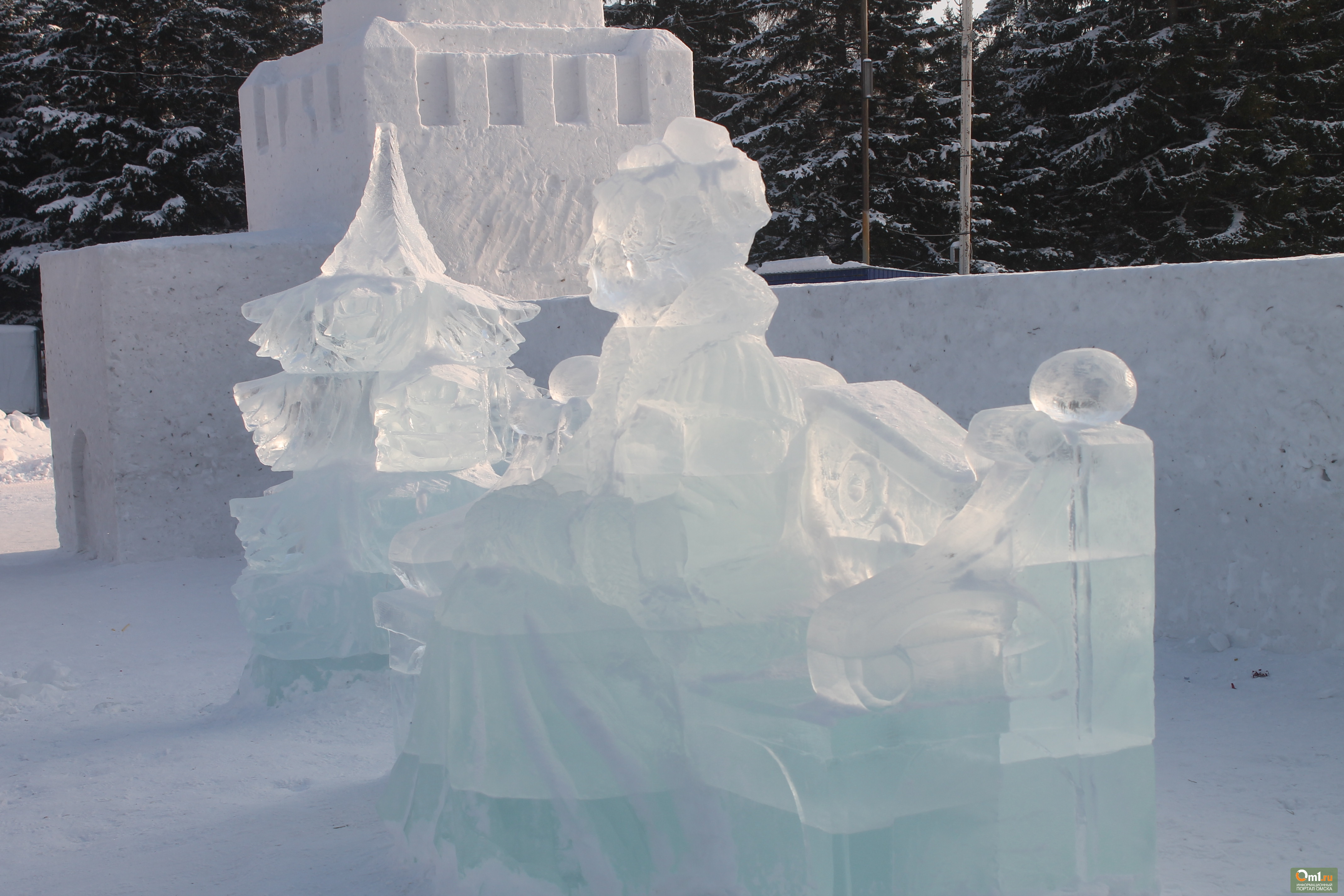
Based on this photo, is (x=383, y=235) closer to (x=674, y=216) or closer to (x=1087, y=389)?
(x=674, y=216)

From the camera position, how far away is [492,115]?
7.99 meters

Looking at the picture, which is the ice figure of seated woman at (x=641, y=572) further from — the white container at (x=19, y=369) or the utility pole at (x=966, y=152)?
the white container at (x=19, y=369)

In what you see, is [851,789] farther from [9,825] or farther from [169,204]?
[169,204]

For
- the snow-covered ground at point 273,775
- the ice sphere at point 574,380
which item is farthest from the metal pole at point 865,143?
the ice sphere at point 574,380

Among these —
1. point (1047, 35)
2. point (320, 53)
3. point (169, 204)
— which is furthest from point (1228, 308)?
point (169, 204)

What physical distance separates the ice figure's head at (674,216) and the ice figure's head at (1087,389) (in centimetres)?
73

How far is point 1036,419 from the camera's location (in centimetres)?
250

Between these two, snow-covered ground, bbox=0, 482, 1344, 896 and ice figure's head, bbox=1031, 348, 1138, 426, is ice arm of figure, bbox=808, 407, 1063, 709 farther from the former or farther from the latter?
snow-covered ground, bbox=0, 482, 1344, 896

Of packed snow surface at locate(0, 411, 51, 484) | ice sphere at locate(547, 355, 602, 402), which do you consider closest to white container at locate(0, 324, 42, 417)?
packed snow surface at locate(0, 411, 51, 484)

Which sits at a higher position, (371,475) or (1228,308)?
(1228,308)

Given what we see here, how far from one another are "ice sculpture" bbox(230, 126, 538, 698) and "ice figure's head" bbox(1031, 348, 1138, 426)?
2.75 m

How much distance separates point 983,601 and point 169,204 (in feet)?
65.3

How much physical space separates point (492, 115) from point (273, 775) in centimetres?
502

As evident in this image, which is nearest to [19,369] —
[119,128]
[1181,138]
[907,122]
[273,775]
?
[119,128]
